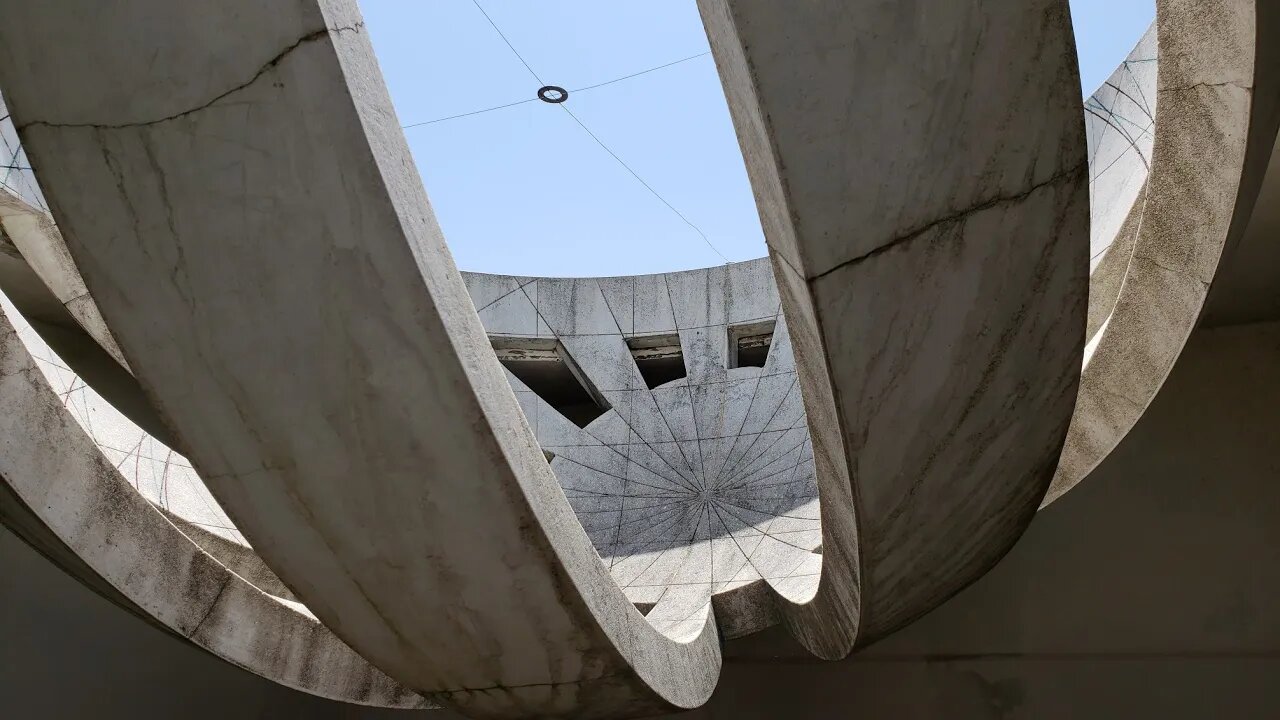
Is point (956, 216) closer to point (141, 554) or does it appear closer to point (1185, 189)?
point (1185, 189)

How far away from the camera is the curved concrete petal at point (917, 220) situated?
259 centimetres

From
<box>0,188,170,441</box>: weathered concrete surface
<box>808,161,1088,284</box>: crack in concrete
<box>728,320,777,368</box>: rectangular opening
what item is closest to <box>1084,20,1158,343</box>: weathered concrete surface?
<box>808,161,1088,284</box>: crack in concrete

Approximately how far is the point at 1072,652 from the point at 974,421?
17.0 ft

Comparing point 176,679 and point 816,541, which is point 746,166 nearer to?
point 816,541

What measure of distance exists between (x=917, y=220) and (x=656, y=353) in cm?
737

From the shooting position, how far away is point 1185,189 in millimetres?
4203

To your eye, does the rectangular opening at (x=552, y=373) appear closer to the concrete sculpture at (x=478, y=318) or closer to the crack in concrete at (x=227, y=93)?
the concrete sculpture at (x=478, y=318)

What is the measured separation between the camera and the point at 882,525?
374 cm

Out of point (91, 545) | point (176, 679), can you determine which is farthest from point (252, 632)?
point (176, 679)

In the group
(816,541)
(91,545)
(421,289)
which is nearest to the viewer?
(421,289)

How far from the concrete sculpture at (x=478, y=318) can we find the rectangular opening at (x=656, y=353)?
5021 mm

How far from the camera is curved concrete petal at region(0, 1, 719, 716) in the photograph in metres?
2.77

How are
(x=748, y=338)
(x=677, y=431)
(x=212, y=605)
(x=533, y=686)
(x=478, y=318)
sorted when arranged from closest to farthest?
(x=478, y=318) → (x=533, y=686) → (x=212, y=605) → (x=677, y=431) → (x=748, y=338)

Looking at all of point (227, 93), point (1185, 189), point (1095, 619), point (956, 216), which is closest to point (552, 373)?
point (1095, 619)
